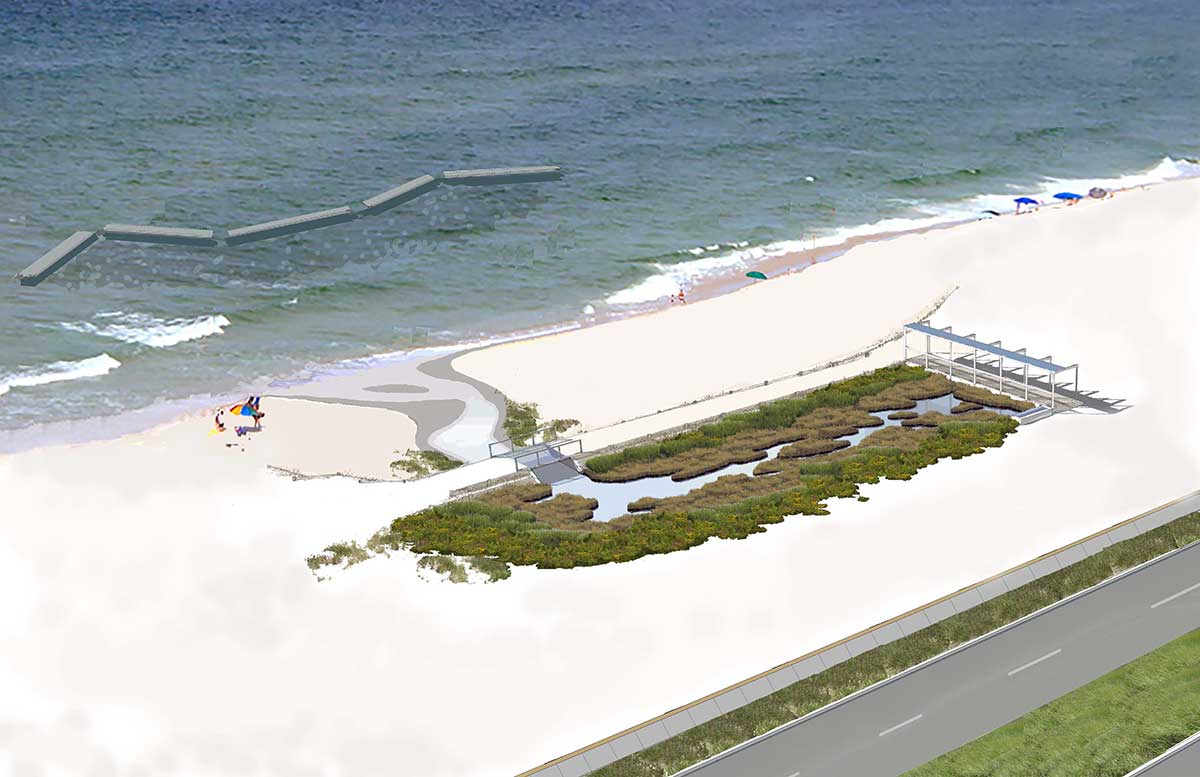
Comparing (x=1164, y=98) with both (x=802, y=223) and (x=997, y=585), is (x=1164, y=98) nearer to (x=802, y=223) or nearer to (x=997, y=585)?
(x=802, y=223)

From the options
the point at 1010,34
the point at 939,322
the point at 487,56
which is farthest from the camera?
the point at 1010,34

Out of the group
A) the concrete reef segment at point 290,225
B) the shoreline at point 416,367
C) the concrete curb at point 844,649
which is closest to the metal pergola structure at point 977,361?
the shoreline at point 416,367

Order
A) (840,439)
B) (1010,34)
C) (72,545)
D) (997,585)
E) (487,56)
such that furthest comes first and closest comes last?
(1010,34) → (487,56) → (840,439) → (72,545) → (997,585)

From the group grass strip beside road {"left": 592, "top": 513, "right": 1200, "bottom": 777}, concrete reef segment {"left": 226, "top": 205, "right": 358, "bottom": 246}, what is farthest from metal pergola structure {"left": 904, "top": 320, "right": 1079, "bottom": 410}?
concrete reef segment {"left": 226, "top": 205, "right": 358, "bottom": 246}

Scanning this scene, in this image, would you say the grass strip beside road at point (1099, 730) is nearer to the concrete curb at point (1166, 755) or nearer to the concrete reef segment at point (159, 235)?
the concrete curb at point (1166, 755)

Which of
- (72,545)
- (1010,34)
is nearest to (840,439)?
(72,545)

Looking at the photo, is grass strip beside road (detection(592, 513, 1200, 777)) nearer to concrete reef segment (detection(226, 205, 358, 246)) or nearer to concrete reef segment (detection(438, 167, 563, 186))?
concrete reef segment (detection(226, 205, 358, 246))
